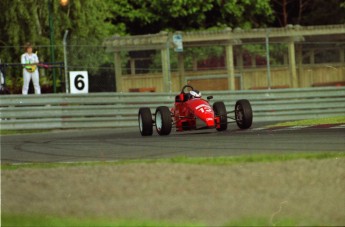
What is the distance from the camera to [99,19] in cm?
4150

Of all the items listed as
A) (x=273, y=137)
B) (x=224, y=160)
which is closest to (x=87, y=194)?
(x=224, y=160)

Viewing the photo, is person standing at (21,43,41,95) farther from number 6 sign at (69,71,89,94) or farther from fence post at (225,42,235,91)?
fence post at (225,42,235,91)

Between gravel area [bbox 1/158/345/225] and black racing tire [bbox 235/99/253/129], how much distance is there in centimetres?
879

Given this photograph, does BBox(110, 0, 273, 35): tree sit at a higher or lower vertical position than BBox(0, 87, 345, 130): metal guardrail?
higher

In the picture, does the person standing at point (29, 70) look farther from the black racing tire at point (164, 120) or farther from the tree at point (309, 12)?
the tree at point (309, 12)

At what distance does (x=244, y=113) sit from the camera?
60.6 feet

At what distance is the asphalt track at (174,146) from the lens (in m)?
12.8

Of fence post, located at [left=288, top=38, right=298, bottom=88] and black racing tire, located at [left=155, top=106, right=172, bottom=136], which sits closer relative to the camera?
black racing tire, located at [left=155, top=106, right=172, bottom=136]

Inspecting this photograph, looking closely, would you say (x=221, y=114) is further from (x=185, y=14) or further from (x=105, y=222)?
(x=185, y=14)

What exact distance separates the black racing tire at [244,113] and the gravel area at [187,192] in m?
8.79

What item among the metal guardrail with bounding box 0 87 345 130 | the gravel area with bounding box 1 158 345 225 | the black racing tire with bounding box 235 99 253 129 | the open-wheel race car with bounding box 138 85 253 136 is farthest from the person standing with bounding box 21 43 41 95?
the gravel area with bounding box 1 158 345 225

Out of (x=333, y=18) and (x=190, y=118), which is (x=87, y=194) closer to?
(x=190, y=118)

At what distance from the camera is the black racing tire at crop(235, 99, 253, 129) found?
60.5 ft

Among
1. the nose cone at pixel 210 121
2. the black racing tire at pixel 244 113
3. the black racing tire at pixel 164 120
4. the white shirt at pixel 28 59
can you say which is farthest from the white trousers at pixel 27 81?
the nose cone at pixel 210 121
